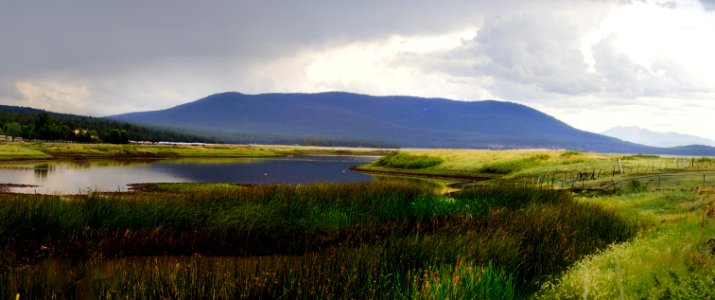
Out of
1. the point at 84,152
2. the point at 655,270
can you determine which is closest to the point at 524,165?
the point at 655,270

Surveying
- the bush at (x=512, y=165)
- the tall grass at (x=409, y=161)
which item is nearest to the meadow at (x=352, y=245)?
the bush at (x=512, y=165)

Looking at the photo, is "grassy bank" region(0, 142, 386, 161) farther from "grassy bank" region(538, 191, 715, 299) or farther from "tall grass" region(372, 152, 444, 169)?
"grassy bank" region(538, 191, 715, 299)

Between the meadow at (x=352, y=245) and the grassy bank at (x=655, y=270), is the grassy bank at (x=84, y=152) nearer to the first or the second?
the meadow at (x=352, y=245)

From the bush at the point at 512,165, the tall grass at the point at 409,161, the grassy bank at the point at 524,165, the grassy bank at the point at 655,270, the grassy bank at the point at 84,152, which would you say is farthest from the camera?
the grassy bank at the point at 84,152

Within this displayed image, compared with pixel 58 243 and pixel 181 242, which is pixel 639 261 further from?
pixel 58 243

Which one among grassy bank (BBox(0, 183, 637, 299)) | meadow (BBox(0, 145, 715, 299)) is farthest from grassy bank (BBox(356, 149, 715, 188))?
grassy bank (BBox(0, 183, 637, 299))

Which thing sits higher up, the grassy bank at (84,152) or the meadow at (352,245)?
the meadow at (352,245)

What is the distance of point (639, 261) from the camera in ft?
37.4

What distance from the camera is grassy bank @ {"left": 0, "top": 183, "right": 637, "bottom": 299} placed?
8.70 metres

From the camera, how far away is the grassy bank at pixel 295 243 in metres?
8.70

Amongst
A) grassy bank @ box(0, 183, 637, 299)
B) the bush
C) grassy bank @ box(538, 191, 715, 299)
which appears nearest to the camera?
grassy bank @ box(0, 183, 637, 299)

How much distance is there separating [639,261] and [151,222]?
1324cm

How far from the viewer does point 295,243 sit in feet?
53.9

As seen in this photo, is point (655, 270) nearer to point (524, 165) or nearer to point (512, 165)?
point (524, 165)
